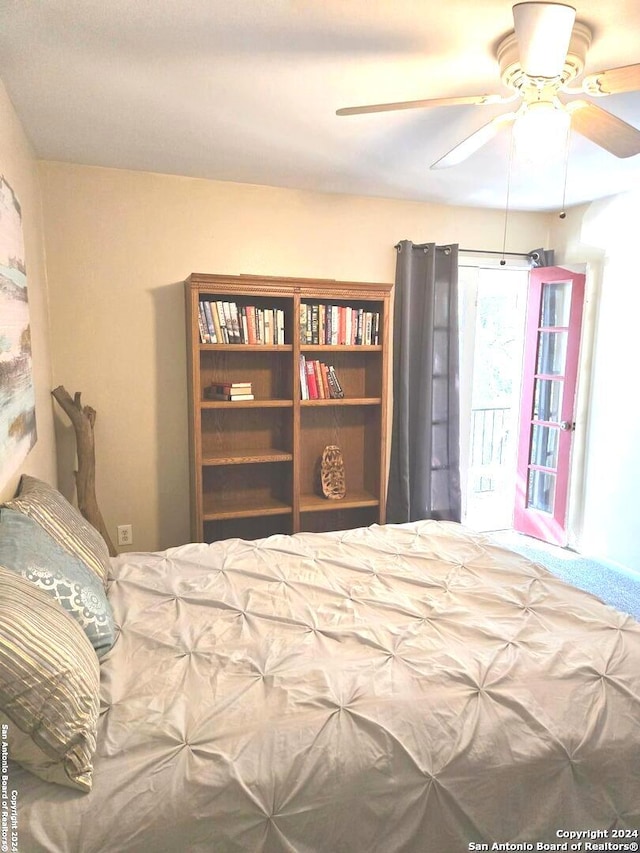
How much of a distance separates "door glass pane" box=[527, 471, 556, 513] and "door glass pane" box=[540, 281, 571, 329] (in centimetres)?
111

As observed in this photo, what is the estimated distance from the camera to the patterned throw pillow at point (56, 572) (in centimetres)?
136

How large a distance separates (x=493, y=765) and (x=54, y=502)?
1.55m

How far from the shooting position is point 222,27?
1.61 m

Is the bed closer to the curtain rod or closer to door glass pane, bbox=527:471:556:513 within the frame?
door glass pane, bbox=527:471:556:513

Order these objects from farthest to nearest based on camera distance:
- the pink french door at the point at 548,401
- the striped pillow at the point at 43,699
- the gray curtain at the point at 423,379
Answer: the pink french door at the point at 548,401 < the gray curtain at the point at 423,379 < the striped pillow at the point at 43,699

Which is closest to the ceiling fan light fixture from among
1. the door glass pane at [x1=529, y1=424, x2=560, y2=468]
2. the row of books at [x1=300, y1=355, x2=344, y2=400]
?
the row of books at [x1=300, y1=355, x2=344, y2=400]

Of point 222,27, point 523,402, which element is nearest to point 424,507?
point 523,402

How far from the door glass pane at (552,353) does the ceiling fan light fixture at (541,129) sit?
8.11 ft

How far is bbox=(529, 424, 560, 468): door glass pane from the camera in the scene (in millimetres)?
4000

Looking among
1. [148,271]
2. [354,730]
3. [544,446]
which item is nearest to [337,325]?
[148,271]

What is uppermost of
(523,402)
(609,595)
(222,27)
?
(222,27)

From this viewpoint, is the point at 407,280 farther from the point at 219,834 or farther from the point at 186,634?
the point at 219,834

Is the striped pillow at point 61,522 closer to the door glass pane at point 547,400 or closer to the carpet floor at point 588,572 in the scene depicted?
the carpet floor at point 588,572

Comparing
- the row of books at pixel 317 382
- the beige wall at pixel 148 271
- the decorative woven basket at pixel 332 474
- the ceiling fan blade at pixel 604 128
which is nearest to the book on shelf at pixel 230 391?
the beige wall at pixel 148 271
